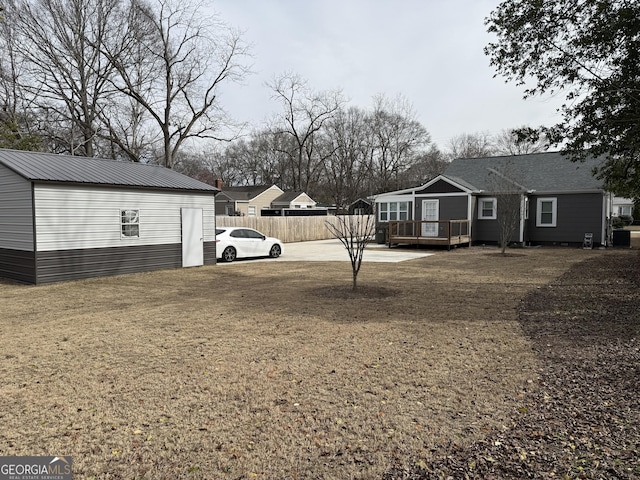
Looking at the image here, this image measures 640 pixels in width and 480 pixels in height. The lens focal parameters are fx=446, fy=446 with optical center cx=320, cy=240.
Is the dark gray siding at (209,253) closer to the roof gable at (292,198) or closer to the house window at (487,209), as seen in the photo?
the house window at (487,209)

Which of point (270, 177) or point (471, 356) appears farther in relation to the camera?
point (270, 177)

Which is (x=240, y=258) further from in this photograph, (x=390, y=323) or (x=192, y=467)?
(x=192, y=467)

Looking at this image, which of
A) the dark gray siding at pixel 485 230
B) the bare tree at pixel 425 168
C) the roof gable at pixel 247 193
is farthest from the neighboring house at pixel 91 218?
the bare tree at pixel 425 168

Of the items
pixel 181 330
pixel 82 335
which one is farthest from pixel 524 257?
pixel 82 335

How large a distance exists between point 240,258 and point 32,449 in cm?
1464

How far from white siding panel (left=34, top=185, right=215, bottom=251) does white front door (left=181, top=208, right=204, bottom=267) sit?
19cm

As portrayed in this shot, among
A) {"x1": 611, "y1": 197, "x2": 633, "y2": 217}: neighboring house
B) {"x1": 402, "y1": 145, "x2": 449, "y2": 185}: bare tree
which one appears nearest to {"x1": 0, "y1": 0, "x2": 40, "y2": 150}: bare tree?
{"x1": 402, "y1": 145, "x2": 449, "y2": 185}: bare tree

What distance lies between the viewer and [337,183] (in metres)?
49.3

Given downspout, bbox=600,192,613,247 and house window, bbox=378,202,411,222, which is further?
house window, bbox=378,202,411,222

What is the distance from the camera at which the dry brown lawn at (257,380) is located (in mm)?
3172

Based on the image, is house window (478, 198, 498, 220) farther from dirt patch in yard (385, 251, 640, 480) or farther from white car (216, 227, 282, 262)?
dirt patch in yard (385, 251, 640, 480)

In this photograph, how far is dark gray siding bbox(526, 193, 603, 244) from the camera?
20.9 meters

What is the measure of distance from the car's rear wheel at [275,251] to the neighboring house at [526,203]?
267 inches

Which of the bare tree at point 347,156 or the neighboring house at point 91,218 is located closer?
the neighboring house at point 91,218
